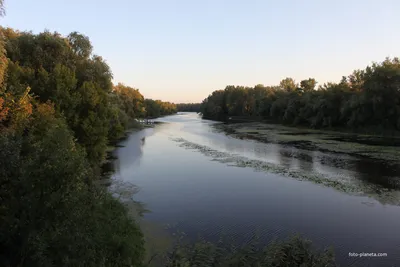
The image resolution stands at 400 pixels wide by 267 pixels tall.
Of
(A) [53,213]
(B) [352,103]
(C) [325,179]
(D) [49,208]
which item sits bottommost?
(C) [325,179]

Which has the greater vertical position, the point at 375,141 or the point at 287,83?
the point at 287,83

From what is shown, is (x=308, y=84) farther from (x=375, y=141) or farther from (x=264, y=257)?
(x=264, y=257)

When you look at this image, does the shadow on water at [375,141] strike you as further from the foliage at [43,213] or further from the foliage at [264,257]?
the foliage at [43,213]

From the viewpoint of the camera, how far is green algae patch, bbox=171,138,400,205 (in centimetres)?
1934

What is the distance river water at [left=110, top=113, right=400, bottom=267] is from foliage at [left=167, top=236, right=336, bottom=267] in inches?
92.1

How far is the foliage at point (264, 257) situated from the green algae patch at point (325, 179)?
36.3 feet

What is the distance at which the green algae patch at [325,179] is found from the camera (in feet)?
63.5

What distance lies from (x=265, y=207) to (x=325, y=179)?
27.1 feet

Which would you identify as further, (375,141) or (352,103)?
(352,103)

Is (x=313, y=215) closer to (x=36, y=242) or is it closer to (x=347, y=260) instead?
(x=347, y=260)

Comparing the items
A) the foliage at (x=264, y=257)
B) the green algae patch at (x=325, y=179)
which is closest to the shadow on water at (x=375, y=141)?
the green algae patch at (x=325, y=179)

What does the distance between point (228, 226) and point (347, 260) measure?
17.8ft

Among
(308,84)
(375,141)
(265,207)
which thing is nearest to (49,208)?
(265,207)

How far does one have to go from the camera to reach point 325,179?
23.2 metres
